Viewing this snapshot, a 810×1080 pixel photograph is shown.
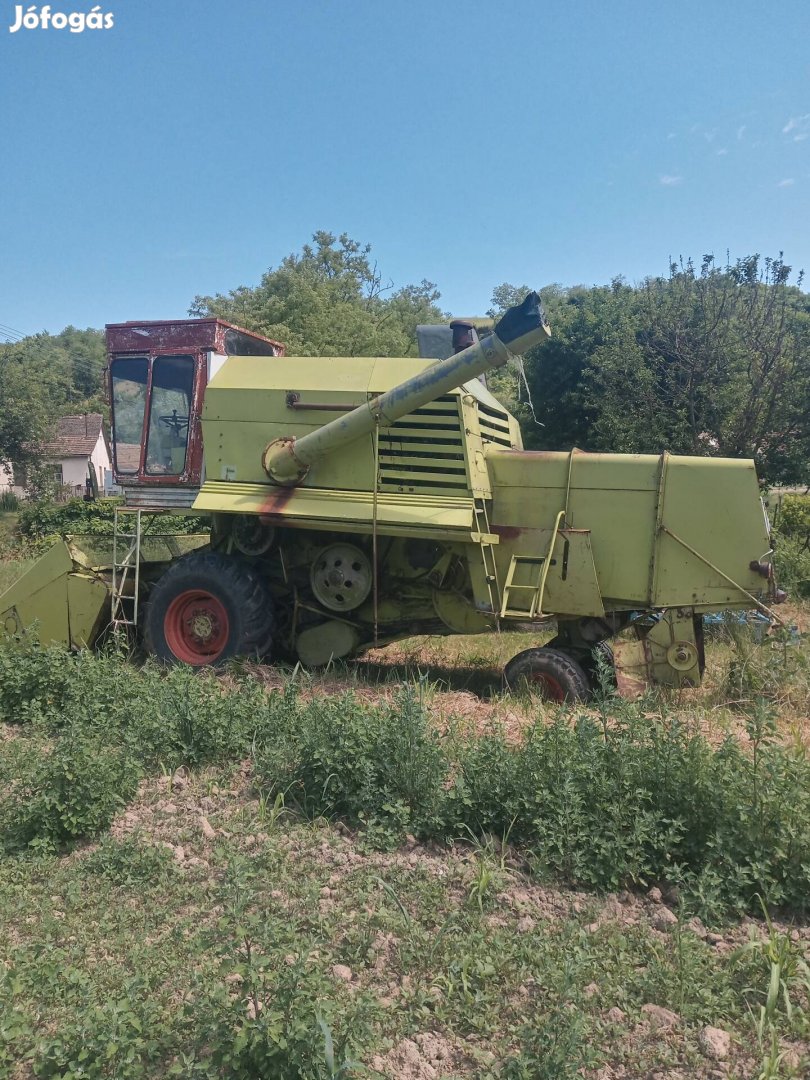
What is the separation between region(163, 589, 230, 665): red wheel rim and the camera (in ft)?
23.6

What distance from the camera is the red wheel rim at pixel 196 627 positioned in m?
7.19

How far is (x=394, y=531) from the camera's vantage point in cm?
663

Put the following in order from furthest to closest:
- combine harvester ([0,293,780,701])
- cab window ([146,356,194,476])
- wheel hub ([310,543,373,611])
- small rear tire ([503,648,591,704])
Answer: cab window ([146,356,194,476]) < wheel hub ([310,543,373,611]) < combine harvester ([0,293,780,701]) < small rear tire ([503,648,591,704])

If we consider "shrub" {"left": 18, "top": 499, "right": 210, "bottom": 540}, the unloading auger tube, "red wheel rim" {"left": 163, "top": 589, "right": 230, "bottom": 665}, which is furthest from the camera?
"shrub" {"left": 18, "top": 499, "right": 210, "bottom": 540}

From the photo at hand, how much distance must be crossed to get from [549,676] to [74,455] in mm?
38393

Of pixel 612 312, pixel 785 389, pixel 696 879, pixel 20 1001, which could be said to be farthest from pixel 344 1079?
pixel 612 312

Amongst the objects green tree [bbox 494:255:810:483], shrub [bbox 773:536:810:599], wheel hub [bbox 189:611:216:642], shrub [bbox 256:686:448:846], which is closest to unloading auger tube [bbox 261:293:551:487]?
A: wheel hub [bbox 189:611:216:642]

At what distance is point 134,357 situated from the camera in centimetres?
784

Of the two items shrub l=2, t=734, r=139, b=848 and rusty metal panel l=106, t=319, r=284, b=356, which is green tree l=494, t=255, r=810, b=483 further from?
shrub l=2, t=734, r=139, b=848

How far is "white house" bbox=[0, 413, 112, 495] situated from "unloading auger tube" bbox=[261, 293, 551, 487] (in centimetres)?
2593

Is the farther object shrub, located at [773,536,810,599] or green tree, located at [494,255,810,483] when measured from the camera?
green tree, located at [494,255,810,483]

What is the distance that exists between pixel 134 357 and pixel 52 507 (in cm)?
1567

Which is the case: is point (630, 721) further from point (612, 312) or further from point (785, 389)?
point (612, 312)

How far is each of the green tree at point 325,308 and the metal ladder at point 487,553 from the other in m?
18.0
